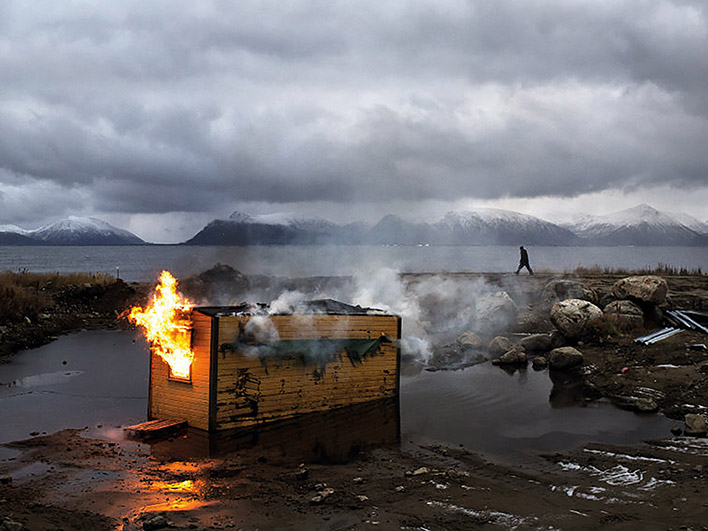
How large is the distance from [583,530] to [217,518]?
556cm

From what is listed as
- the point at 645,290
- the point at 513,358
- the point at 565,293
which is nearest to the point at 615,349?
the point at 513,358

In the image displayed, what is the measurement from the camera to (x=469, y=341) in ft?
76.4

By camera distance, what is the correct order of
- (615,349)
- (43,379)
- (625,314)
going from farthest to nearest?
(625,314)
(615,349)
(43,379)

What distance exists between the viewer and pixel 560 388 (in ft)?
57.9

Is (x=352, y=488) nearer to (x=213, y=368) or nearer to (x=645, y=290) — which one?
(x=213, y=368)

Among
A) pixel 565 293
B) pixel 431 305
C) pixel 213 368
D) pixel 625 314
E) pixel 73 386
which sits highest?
pixel 565 293

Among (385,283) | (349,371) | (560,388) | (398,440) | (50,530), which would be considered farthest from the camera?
(385,283)

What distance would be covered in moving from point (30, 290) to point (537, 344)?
2904cm

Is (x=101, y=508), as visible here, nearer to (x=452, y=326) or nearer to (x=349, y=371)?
(x=349, y=371)

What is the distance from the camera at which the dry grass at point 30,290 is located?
27.7 meters

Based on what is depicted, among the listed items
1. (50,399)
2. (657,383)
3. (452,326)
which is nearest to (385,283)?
(452,326)

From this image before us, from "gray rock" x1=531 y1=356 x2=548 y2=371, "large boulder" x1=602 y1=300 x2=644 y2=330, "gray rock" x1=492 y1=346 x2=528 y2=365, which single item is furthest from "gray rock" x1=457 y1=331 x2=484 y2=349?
"large boulder" x1=602 y1=300 x2=644 y2=330

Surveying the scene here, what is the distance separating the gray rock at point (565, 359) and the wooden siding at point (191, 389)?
12.9 m

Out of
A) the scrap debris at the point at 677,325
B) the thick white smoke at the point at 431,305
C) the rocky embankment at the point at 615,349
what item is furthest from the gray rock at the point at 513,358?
the scrap debris at the point at 677,325
